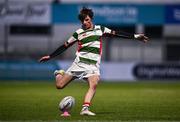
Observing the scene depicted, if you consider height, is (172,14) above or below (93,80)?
above

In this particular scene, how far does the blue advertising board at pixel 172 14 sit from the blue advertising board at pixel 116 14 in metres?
0.27

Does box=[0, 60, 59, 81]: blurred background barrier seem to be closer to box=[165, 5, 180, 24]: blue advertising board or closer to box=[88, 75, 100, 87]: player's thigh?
box=[165, 5, 180, 24]: blue advertising board

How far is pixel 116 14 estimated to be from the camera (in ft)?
126

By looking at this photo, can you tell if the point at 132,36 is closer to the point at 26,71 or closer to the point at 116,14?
the point at 26,71

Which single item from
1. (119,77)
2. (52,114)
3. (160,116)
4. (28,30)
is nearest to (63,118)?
(52,114)

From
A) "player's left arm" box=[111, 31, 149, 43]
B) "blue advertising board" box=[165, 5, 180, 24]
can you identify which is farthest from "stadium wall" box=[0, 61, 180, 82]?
"player's left arm" box=[111, 31, 149, 43]

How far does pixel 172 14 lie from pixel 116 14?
3009 mm

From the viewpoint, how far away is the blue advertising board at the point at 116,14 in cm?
3812

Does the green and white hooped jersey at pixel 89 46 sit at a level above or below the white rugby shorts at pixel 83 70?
above

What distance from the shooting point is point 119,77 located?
36.8 metres

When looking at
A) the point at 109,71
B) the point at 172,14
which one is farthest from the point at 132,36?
the point at 172,14

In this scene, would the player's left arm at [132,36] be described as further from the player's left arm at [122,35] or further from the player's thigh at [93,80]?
the player's thigh at [93,80]

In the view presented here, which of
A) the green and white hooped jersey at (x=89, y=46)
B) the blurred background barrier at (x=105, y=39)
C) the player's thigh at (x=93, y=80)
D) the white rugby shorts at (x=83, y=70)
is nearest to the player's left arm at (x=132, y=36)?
the green and white hooped jersey at (x=89, y=46)

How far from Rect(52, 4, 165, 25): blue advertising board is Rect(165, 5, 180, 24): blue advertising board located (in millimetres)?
270
